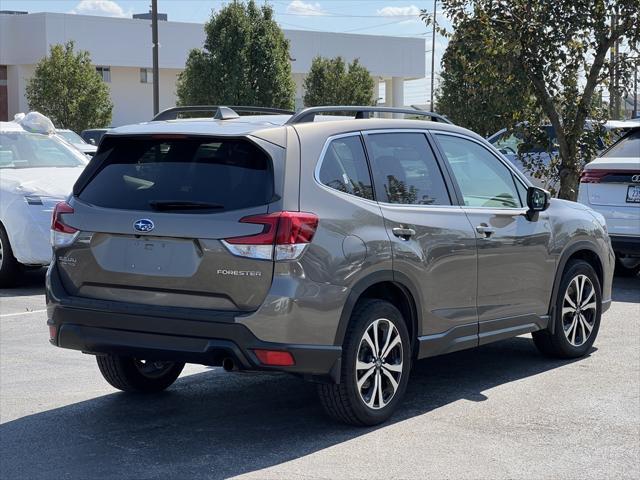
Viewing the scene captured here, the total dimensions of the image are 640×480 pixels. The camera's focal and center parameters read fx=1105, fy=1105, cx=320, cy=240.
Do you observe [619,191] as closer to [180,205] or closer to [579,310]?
[579,310]

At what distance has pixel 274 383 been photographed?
755cm

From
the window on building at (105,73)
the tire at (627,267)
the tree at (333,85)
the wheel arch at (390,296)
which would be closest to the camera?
the wheel arch at (390,296)

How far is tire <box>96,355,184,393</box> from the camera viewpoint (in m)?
7.02

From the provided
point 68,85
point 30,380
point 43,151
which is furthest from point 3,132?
point 68,85

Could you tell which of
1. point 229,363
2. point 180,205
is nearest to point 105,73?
point 180,205

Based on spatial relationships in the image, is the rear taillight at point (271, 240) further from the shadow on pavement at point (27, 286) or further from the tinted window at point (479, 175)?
the shadow on pavement at point (27, 286)

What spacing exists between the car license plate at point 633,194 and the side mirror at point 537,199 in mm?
4293

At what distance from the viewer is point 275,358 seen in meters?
5.76

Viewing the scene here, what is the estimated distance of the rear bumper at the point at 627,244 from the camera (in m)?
11.6

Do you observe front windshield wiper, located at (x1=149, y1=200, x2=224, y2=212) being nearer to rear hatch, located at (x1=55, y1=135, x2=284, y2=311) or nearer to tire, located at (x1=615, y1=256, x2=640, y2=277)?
rear hatch, located at (x1=55, y1=135, x2=284, y2=311)

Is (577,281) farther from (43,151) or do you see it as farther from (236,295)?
(43,151)

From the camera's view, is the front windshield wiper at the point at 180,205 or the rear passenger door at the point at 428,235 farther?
the rear passenger door at the point at 428,235

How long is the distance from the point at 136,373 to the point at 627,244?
21.0 ft

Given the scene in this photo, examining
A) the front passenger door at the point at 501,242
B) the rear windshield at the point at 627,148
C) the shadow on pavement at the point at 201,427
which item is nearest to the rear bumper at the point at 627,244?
the rear windshield at the point at 627,148
